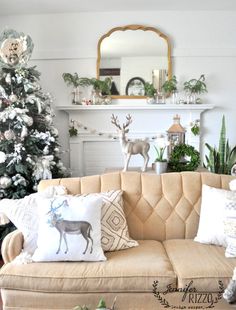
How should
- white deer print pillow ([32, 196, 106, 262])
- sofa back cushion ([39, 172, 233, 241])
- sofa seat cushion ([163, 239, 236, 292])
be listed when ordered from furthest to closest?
sofa back cushion ([39, 172, 233, 241]) → white deer print pillow ([32, 196, 106, 262]) → sofa seat cushion ([163, 239, 236, 292])

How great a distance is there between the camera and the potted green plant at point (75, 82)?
3.89m

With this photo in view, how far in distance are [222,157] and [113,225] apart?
83.5 inches

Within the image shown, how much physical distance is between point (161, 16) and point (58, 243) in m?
3.20

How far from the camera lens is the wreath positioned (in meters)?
2.80

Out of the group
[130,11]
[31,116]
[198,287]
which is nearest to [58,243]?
[198,287]

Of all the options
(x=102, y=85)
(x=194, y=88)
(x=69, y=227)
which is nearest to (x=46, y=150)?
(x=102, y=85)

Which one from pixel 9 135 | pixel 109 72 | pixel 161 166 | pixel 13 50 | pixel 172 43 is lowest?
pixel 161 166

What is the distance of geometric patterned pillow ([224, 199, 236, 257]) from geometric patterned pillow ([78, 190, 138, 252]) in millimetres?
599

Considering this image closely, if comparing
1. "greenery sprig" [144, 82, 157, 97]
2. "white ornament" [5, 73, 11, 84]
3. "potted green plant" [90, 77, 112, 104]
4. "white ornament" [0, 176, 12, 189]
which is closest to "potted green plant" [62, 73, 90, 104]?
"potted green plant" [90, 77, 112, 104]

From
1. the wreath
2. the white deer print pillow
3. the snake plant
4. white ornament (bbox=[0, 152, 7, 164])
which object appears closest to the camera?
the white deer print pillow

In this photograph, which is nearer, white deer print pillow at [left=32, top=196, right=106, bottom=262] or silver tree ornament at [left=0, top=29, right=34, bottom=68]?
white deer print pillow at [left=32, top=196, right=106, bottom=262]

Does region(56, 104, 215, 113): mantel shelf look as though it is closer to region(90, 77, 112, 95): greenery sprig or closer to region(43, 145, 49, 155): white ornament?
region(90, 77, 112, 95): greenery sprig

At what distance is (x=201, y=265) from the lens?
5.82 ft

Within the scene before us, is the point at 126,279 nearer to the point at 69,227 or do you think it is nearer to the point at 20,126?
the point at 69,227
